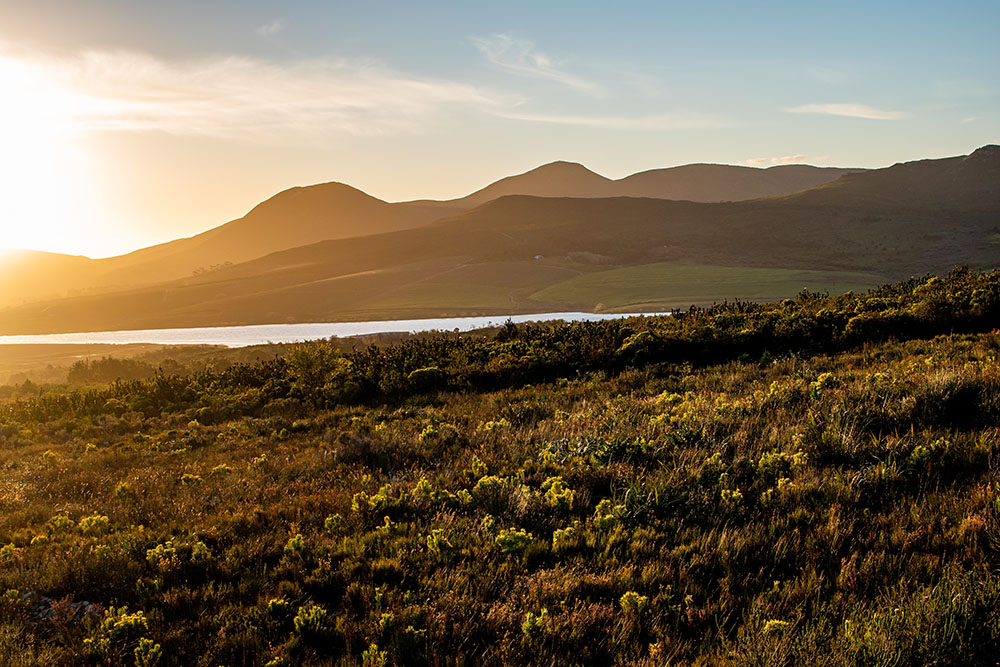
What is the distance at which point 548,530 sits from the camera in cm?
610

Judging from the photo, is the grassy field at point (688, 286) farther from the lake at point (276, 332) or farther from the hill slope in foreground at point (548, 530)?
the hill slope in foreground at point (548, 530)

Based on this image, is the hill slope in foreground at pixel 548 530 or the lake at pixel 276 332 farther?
the lake at pixel 276 332

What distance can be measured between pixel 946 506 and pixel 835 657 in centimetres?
302

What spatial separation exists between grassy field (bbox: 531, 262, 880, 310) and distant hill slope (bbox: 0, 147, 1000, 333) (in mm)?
479

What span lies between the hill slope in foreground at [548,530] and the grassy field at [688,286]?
205 feet

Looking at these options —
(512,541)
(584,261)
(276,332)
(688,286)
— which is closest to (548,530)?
(512,541)

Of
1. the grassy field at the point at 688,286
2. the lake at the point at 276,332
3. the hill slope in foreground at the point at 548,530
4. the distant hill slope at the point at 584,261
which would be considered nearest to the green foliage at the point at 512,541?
the hill slope in foreground at the point at 548,530

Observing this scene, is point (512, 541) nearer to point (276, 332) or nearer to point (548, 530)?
point (548, 530)

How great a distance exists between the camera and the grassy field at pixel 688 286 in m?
76.1

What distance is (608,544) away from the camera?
5.62 meters

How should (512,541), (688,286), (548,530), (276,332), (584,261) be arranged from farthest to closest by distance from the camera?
1. (584,261)
2. (688,286)
3. (276,332)
4. (548,530)
5. (512,541)

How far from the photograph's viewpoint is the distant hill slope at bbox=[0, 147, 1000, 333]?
9712 centimetres

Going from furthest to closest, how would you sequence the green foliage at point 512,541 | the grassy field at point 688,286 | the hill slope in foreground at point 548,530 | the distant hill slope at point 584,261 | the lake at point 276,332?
the distant hill slope at point 584,261
the grassy field at point 688,286
the lake at point 276,332
the green foliage at point 512,541
the hill slope in foreground at point 548,530

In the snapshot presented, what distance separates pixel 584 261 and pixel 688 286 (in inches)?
2268
